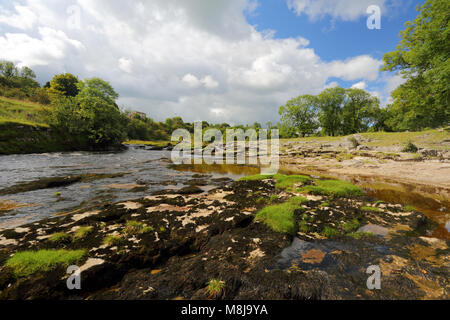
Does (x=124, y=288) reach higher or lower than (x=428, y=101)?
lower

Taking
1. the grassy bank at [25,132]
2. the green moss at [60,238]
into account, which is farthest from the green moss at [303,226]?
the grassy bank at [25,132]

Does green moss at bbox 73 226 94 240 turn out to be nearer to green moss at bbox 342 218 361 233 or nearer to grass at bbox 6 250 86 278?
grass at bbox 6 250 86 278

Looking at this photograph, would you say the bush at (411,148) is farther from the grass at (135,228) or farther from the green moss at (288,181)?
the grass at (135,228)

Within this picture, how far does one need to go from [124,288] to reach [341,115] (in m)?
73.0

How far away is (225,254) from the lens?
16.4ft

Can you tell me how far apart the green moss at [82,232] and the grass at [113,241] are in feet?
2.96

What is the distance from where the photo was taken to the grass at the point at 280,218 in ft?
21.4

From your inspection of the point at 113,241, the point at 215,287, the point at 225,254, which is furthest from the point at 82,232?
the point at 215,287

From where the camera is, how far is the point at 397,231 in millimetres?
6648

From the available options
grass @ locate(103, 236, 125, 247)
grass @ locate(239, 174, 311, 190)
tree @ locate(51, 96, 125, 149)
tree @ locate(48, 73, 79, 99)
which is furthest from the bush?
tree @ locate(48, 73, 79, 99)
